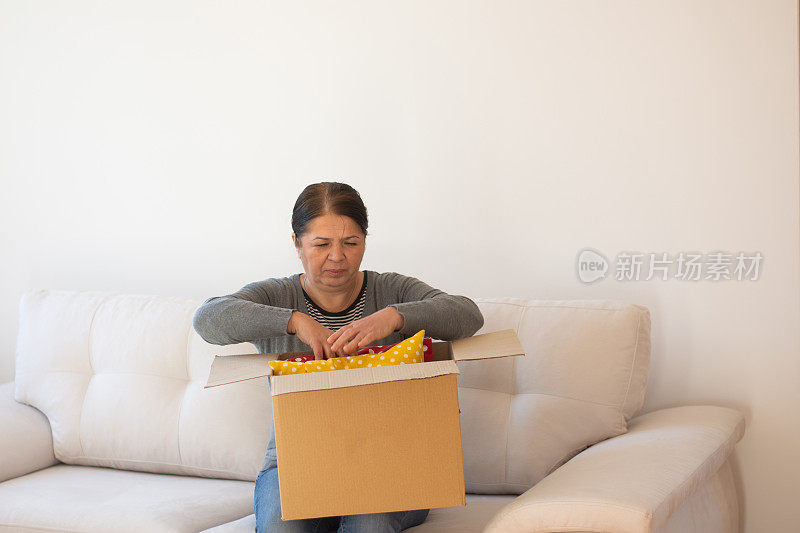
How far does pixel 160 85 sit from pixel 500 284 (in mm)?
1322

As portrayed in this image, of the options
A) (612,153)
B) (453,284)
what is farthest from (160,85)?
(612,153)

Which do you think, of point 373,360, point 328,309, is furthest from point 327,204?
point 373,360

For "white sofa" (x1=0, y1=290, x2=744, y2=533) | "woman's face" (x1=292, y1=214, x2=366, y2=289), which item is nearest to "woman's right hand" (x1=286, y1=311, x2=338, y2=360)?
"woman's face" (x1=292, y1=214, x2=366, y2=289)

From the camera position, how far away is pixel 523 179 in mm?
2398

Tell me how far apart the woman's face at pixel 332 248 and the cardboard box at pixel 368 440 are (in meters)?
0.50

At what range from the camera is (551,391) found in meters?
2.02

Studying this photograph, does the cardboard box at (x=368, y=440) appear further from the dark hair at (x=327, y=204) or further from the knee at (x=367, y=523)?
the dark hair at (x=327, y=204)

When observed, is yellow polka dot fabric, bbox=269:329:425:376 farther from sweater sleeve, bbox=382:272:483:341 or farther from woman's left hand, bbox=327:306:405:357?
sweater sleeve, bbox=382:272:483:341

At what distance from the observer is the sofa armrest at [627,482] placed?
4.58 ft

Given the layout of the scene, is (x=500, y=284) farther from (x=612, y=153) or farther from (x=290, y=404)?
(x=290, y=404)

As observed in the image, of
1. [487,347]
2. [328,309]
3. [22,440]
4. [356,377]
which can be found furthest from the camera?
[22,440]

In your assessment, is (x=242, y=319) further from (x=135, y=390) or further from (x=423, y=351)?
(x=135, y=390)

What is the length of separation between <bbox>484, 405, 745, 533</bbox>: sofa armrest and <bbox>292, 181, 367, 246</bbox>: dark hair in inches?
27.8

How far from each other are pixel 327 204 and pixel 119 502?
87 cm
